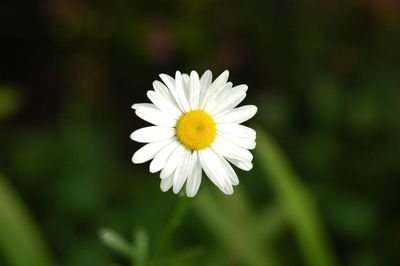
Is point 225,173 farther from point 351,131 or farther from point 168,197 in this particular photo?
point 351,131

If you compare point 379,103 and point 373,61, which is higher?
point 373,61

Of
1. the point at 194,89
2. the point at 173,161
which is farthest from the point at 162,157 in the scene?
the point at 194,89

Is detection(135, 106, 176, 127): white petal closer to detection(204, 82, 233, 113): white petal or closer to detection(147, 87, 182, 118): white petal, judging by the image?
detection(147, 87, 182, 118): white petal

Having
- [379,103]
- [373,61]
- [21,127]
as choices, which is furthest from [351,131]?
[21,127]

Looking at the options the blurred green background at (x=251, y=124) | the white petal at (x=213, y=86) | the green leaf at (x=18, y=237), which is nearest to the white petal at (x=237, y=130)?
the white petal at (x=213, y=86)

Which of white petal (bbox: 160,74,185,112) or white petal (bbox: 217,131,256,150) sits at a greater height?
white petal (bbox: 160,74,185,112)

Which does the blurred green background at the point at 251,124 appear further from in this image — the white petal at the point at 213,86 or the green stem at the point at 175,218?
the white petal at the point at 213,86

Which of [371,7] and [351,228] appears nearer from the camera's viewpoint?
[351,228]

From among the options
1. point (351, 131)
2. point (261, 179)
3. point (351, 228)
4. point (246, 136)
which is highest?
point (351, 131)

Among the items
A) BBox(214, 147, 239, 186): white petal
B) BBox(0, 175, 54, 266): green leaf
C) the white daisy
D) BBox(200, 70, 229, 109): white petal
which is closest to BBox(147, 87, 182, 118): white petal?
the white daisy
